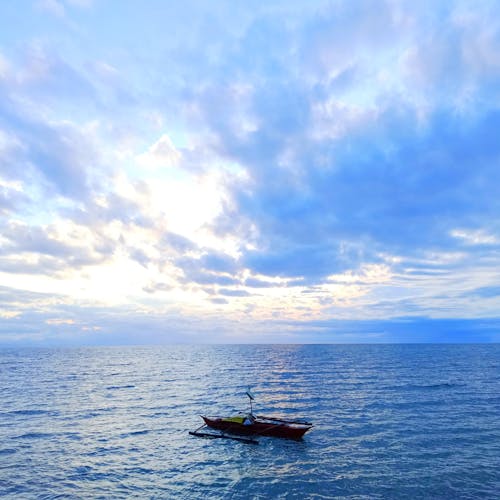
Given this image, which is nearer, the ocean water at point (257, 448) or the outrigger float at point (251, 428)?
the ocean water at point (257, 448)

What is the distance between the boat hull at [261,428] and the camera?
37906 millimetres

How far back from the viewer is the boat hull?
37906 millimetres

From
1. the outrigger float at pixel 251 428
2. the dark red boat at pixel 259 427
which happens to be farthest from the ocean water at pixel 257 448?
the dark red boat at pixel 259 427

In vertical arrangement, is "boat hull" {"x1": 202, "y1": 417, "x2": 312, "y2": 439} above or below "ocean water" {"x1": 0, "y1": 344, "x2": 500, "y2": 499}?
above

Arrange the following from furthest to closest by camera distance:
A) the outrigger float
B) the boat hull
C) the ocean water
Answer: the outrigger float < the boat hull < the ocean water

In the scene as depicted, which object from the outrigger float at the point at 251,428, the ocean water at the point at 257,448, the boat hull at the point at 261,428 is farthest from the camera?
the outrigger float at the point at 251,428

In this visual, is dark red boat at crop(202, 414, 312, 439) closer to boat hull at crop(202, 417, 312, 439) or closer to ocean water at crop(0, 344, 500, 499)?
boat hull at crop(202, 417, 312, 439)

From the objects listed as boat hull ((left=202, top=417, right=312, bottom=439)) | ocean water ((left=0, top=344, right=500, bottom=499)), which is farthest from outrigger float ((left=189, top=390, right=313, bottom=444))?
ocean water ((left=0, top=344, right=500, bottom=499))

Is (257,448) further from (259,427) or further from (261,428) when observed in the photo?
(259,427)

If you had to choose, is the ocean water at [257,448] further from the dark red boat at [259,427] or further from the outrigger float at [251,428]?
the dark red boat at [259,427]

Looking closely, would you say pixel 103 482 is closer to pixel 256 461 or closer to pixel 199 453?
pixel 199 453

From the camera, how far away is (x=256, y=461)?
3228 centimetres

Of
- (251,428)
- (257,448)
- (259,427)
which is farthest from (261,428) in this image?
(257,448)

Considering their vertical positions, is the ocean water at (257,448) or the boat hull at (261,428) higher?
the boat hull at (261,428)
